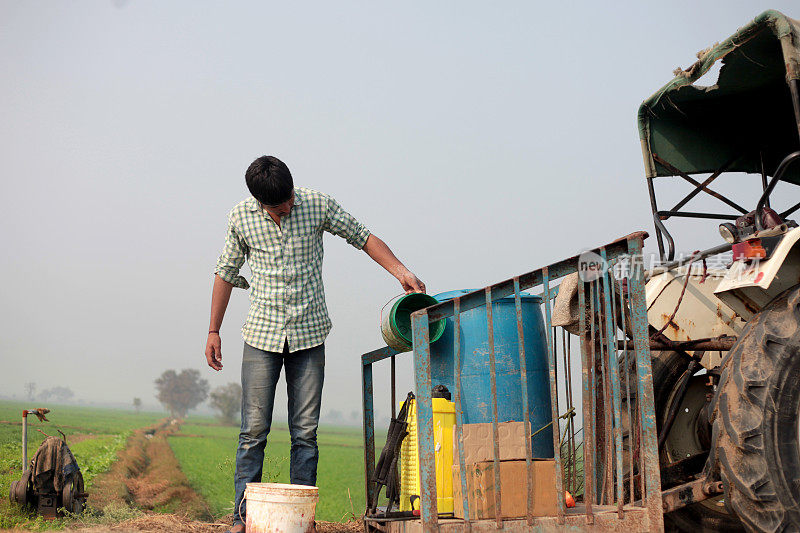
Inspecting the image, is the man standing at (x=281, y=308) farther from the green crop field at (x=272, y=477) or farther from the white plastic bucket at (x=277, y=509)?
the green crop field at (x=272, y=477)

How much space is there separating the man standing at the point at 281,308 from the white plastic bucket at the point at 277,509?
0.42 meters

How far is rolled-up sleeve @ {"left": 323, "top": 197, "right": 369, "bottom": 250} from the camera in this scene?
4.09m

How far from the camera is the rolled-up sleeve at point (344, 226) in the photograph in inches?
161

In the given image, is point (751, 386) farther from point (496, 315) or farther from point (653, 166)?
point (653, 166)

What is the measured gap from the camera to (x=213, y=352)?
13.3 ft

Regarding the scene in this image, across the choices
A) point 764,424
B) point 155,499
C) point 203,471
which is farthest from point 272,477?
point 203,471

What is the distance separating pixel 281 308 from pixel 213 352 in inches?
21.8

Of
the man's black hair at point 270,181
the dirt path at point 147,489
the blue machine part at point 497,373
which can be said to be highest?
the man's black hair at point 270,181

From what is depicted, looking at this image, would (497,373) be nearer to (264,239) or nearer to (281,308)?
(281,308)

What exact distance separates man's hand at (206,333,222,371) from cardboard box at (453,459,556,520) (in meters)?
1.68

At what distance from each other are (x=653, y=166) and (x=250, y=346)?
301 centimetres

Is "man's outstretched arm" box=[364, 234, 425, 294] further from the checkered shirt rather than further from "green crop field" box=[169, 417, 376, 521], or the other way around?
"green crop field" box=[169, 417, 376, 521]

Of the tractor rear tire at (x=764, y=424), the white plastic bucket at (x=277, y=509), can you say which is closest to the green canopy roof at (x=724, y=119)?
the tractor rear tire at (x=764, y=424)

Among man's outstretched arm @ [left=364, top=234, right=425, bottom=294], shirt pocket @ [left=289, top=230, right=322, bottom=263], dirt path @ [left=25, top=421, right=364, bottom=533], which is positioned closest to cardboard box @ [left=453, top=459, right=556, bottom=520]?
man's outstretched arm @ [left=364, top=234, right=425, bottom=294]
